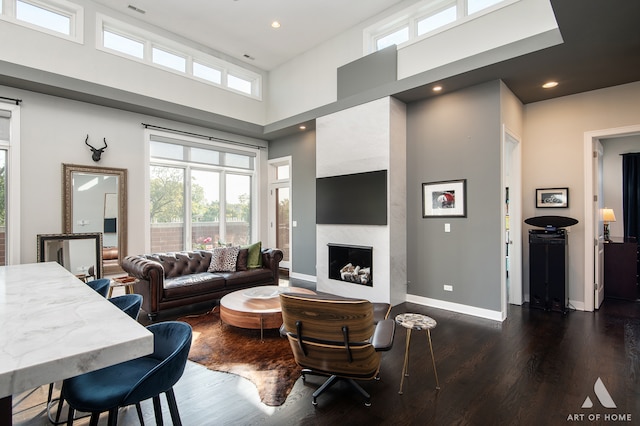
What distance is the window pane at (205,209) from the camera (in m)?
6.41

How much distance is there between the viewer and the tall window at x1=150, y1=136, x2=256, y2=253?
19.4 ft

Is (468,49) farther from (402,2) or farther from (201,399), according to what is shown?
(201,399)

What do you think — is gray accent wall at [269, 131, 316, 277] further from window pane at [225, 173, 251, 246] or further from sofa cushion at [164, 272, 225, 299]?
sofa cushion at [164, 272, 225, 299]

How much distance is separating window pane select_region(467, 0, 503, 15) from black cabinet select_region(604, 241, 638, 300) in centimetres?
404

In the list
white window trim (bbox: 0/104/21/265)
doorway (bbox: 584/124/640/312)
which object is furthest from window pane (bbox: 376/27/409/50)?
white window trim (bbox: 0/104/21/265)

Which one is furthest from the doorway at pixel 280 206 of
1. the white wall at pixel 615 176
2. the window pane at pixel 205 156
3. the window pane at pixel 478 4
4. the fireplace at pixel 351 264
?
the white wall at pixel 615 176

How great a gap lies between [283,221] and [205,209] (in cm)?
175

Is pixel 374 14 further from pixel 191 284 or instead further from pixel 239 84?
pixel 191 284

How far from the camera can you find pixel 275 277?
5586mm

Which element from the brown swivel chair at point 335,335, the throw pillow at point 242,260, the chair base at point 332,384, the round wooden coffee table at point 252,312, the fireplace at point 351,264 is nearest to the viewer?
the brown swivel chair at point 335,335

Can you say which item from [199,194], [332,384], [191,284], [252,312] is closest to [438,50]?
[252,312]

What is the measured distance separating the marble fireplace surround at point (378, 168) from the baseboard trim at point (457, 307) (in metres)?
0.23

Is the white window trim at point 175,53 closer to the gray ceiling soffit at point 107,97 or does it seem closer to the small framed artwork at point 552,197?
the gray ceiling soffit at point 107,97

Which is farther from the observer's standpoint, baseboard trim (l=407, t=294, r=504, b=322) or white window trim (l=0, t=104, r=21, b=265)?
white window trim (l=0, t=104, r=21, b=265)
